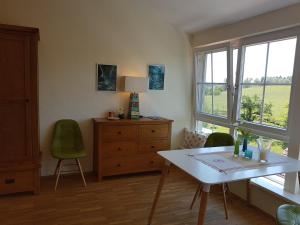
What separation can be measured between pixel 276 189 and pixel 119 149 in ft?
6.78

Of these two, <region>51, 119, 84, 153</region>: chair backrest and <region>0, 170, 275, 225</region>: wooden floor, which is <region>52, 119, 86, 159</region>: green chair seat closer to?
<region>51, 119, 84, 153</region>: chair backrest

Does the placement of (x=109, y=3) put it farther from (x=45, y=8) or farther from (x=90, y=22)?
(x=45, y=8)

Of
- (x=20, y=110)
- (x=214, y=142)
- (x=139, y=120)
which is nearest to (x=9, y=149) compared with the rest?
(x=20, y=110)

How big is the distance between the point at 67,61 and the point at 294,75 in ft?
9.56

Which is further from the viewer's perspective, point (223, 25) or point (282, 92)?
point (223, 25)

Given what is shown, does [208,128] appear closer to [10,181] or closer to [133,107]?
[133,107]

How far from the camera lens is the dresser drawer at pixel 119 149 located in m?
3.61

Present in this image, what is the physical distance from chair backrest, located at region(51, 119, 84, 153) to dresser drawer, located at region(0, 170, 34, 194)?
602mm

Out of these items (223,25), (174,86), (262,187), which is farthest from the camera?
(174,86)

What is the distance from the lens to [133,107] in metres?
3.93

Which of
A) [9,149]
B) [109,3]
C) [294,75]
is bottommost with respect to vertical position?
[9,149]

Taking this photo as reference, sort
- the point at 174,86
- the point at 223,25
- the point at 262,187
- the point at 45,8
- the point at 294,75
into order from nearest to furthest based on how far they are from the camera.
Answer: the point at 294,75
the point at 262,187
the point at 45,8
the point at 223,25
the point at 174,86

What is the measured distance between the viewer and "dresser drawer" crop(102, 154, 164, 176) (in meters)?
3.65

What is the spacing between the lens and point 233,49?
3.62m
